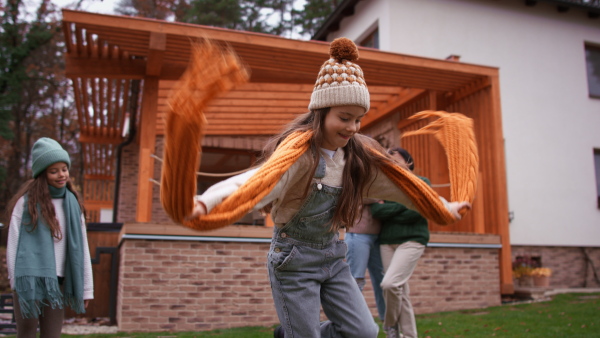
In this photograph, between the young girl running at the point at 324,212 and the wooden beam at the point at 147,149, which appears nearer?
the young girl running at the point at 324,212

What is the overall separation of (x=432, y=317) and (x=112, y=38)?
6230 mm

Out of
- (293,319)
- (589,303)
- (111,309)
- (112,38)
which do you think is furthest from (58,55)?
(293,319)

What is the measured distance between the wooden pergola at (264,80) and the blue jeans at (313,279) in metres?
6.01

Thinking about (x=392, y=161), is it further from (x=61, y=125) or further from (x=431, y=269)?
(x=61, y=125)

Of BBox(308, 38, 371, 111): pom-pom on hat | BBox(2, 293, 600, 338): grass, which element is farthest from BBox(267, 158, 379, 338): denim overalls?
BBox(2, 293, 600, 338): grass

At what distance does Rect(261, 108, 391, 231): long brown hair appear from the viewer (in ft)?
8.37

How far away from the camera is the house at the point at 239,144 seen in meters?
6.66

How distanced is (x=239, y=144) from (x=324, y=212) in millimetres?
11878

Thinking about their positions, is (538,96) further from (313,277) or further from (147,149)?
(313,277)

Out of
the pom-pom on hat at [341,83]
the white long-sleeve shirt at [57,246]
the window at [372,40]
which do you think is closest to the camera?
the pom-pom on hat at [341,83]

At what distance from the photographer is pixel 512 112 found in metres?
13.1

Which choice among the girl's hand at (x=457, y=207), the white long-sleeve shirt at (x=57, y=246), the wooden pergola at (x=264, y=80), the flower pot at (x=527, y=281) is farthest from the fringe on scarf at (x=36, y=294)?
the flower pot at (x=527, y=281)

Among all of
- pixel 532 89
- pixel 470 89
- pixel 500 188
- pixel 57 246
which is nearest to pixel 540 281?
pixel 500 188

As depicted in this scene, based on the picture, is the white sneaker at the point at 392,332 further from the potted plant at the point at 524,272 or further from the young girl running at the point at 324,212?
the potted plant at the point at 524,272
